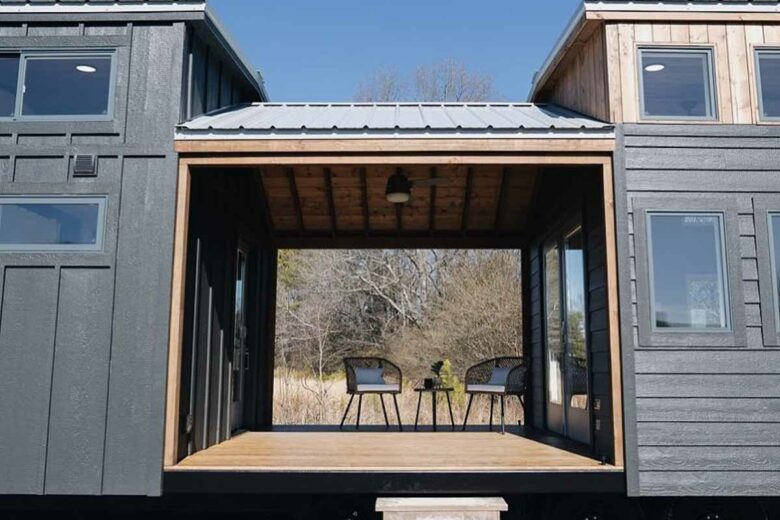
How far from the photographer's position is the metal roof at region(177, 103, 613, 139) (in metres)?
4.78

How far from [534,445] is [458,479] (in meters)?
1.33

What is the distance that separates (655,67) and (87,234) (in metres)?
4.13

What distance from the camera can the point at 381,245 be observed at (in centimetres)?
762

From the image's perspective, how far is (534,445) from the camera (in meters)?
5.57

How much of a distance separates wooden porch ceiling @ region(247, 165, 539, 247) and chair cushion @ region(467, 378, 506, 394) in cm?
167

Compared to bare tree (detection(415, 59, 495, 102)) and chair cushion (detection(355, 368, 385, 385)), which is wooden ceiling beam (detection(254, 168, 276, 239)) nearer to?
chair cushion (detection(355, 368, 385, 385))

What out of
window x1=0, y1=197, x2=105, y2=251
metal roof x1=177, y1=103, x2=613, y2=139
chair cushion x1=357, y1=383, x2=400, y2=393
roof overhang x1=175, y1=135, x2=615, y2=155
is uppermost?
metal roof x1=177, y1=103, x2=613, y2=139

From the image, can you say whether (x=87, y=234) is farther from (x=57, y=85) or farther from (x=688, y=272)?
(x=688, y=272)

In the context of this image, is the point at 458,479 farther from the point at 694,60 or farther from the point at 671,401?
the point at 694,60

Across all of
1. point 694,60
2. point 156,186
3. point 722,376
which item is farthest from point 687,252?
point 156,186

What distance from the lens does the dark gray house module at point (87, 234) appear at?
4.45 metres

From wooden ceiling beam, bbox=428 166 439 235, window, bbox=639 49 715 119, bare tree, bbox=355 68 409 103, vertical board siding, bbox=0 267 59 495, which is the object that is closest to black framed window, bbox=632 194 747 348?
window, bbox=639 49 715 119

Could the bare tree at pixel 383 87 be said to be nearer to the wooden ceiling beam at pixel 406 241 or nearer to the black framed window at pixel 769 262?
the wooden ceiling beam at pixel 406 241

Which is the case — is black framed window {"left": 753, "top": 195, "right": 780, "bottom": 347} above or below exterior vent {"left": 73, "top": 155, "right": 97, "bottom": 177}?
below
